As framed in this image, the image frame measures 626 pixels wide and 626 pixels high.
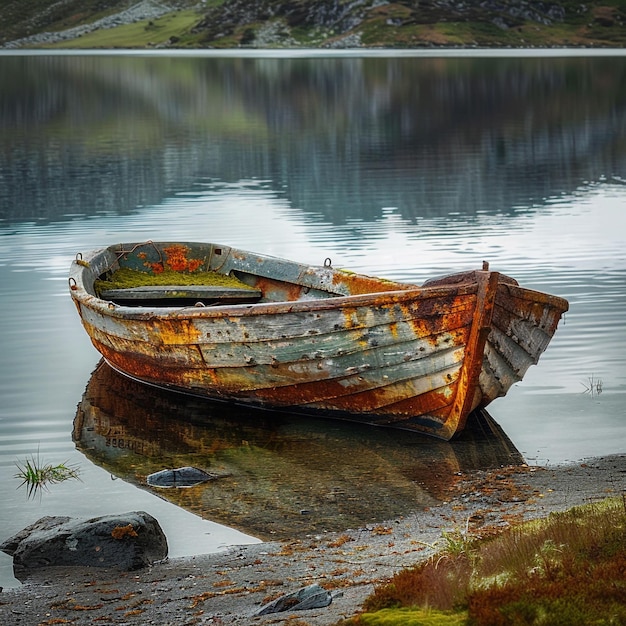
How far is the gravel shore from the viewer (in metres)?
9.36

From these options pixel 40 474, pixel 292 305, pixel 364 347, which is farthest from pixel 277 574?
pixel 292 305

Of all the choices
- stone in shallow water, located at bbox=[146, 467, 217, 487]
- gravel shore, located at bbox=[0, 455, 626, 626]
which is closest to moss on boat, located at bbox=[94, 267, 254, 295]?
stone in shallow water, located at bbox=[146, 467, 217, 487]

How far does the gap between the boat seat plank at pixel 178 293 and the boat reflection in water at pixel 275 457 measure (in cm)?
235

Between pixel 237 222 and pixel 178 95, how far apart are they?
7201 centimetres

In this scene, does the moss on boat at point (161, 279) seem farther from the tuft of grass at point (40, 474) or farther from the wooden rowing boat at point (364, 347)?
the tuft of grass at point (40, 474)

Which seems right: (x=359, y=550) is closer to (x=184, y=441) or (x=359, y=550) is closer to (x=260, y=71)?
(x=184, y=441)

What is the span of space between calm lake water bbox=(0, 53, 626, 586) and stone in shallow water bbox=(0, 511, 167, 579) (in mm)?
321

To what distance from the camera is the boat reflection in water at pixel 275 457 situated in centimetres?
1272

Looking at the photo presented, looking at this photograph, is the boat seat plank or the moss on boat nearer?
the boat seat plank

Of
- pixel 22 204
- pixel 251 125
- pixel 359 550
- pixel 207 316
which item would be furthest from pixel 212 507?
pixel 251 125

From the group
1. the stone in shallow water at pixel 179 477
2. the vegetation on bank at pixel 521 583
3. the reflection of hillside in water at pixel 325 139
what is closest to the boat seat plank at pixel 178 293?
the stone in shallow water at pixel 179 477

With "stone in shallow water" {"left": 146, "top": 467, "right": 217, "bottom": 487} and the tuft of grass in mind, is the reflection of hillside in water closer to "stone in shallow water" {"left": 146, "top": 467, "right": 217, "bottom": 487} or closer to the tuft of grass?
the tuft of grass

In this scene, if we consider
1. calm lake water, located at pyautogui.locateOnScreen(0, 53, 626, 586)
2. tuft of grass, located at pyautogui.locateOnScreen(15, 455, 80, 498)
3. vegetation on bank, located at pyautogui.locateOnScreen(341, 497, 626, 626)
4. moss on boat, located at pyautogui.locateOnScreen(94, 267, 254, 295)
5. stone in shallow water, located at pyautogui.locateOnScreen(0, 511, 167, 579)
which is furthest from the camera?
moss on boat, located at pyautogui.locateOnScreen(94, 267, 254, 295)

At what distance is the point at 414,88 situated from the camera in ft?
360
